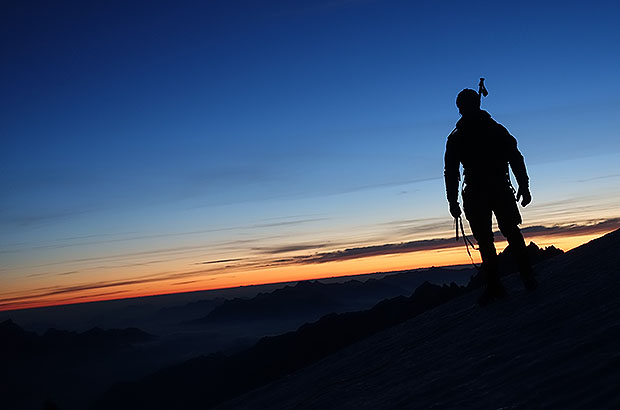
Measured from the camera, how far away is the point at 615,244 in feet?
31.9

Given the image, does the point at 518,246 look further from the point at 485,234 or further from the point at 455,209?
the point at 455,209

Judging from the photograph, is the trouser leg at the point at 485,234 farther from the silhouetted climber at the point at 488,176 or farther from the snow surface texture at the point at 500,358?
the snow surface texture at the point at 500,358

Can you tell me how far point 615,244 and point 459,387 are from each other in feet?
22.0

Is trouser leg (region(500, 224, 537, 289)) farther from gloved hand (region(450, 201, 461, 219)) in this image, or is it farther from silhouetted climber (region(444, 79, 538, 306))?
gloved hand (region(450, 201, 461, 219))

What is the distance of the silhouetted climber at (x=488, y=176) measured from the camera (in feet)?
24.4

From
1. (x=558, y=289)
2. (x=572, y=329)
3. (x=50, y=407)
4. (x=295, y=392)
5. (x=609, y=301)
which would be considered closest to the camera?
(x=572, y=329)

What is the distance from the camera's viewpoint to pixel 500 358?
4.93m

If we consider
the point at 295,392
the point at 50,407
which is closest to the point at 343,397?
the point at 295,392

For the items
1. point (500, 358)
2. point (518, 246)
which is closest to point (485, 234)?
point (518, 246)

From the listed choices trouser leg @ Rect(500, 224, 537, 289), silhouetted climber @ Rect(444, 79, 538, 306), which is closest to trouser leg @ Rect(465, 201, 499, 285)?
silhouetted climber @ Rect(444, 79, 538, 306)

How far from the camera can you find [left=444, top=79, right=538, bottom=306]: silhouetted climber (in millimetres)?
7445

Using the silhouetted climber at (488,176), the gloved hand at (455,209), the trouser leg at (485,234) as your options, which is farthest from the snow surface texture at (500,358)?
the gloved hand at (455,209)

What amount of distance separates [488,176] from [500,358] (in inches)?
127

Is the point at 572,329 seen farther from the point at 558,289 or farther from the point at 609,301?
the point at 558,289
